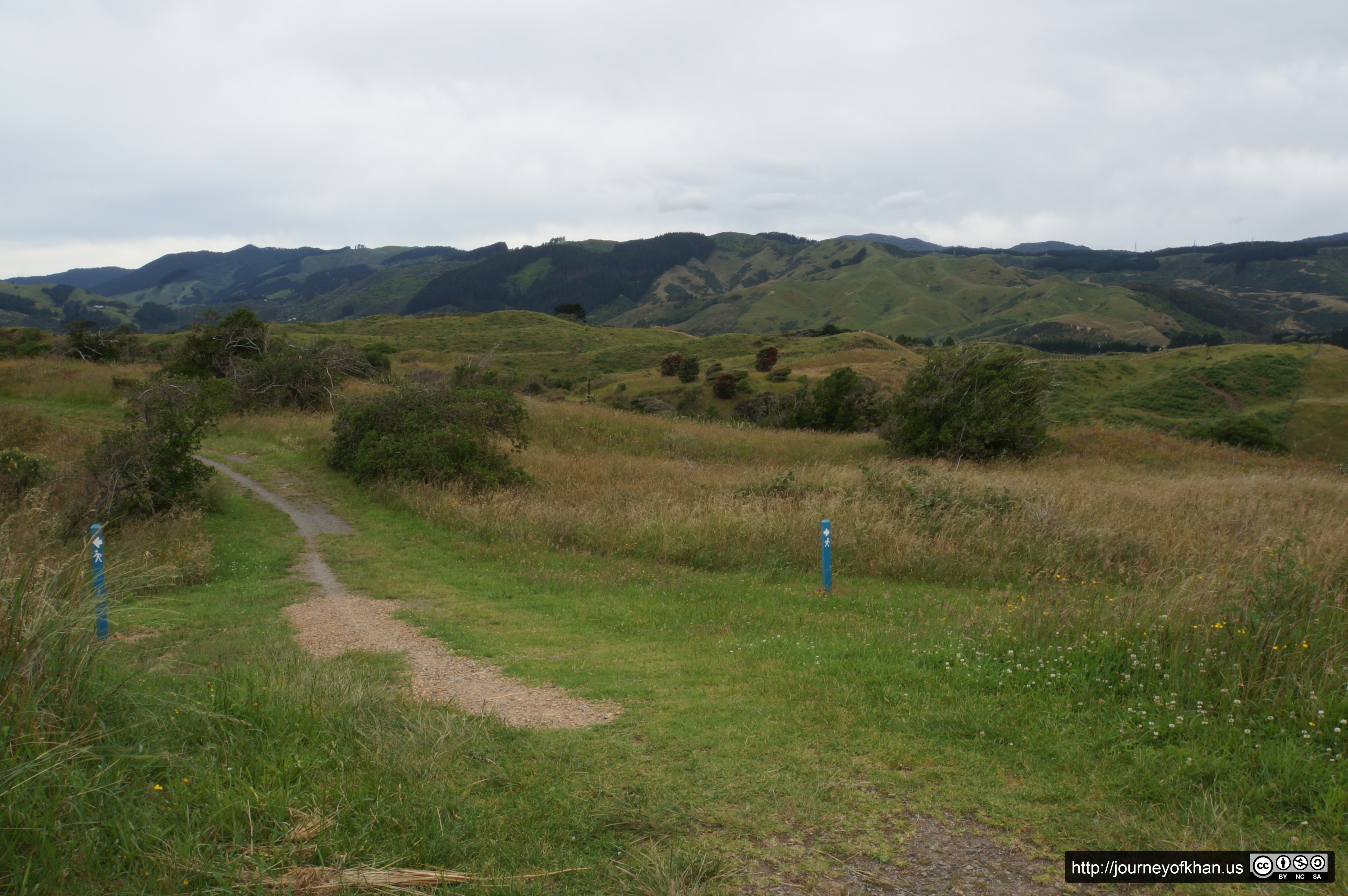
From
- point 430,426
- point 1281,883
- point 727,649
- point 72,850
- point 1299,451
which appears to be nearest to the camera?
point 72,850

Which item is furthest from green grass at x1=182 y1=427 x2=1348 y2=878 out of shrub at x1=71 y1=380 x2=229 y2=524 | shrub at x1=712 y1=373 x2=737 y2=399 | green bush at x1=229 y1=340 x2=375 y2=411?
shrub at x1=712 y1=373 x2=737 y2=399

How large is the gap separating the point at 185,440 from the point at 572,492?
23.8ft

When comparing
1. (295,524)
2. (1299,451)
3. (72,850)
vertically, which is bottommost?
(1299,451)

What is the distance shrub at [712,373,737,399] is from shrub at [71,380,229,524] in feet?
102

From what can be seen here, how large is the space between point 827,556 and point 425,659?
5024mm

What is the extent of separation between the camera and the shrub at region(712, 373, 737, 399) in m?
43.0

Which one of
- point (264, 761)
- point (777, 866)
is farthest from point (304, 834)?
point (777, 866)

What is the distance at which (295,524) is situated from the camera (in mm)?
13961

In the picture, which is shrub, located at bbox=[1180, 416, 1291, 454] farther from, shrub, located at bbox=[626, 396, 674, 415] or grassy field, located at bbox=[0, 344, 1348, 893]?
grassy field, located at bbox=[0, 344, 1348, 893]

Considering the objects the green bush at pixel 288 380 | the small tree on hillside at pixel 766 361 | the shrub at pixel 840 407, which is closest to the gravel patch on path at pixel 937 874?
the green bush at pixel 288 380

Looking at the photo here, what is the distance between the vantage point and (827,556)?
31.2 feet

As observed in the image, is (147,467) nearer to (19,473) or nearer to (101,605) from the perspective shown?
(19,473)

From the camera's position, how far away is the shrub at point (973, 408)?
A: 2342 cm

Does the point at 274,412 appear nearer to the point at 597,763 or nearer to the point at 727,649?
the point at 727,649
